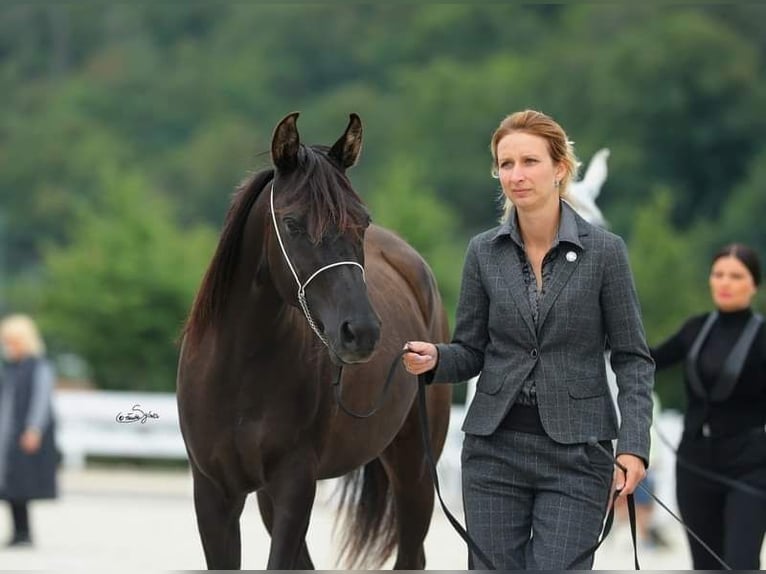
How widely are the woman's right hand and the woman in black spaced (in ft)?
8.24

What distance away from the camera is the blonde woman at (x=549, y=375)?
418cm

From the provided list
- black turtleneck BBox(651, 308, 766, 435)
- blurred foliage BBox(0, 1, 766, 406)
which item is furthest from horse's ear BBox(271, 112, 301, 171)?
blurred foliage BBox(0, 1, 766, 406)

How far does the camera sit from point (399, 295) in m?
Answer: 6.34

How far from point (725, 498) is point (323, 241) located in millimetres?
2833

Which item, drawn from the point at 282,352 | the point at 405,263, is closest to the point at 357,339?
the point at 282,352

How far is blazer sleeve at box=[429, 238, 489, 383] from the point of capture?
441 centimetres

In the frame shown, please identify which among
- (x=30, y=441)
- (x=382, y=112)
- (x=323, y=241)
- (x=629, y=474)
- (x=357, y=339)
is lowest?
(x=30, y=441)

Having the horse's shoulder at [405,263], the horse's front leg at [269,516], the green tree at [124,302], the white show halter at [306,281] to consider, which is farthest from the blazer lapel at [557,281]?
the green tree at [124,302]

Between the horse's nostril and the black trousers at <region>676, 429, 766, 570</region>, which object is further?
the black trousers at <region>676, 429, 766, 570</region>

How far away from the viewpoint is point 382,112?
57.8 meters

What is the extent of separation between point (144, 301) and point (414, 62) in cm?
4236

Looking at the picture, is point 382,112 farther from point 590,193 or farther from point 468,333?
point 468,333

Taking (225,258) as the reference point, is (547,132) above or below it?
above

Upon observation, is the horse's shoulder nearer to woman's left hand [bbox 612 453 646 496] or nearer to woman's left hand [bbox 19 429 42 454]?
woman's left hand [bbox 612 453 646 496]
